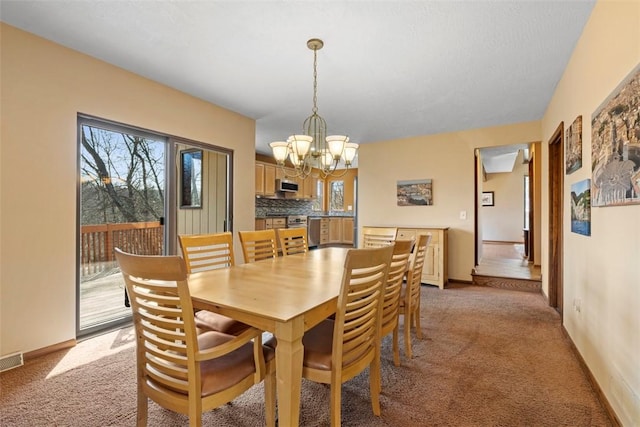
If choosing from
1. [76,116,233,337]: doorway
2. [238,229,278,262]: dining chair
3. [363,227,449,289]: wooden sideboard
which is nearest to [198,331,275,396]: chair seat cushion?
[238,229,278,262]: dining chair

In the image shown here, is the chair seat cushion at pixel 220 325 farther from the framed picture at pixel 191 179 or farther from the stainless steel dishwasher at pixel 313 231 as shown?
the stainless steel dishwasher at pixel 313 231

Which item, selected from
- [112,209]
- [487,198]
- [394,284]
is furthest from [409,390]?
[487,198]

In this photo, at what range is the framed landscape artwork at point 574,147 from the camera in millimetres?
2303

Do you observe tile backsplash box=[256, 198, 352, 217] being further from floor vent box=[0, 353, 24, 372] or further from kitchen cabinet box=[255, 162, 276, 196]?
floor vent box=[0, 353, 24, 372]

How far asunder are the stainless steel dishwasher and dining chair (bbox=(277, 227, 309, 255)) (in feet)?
14.3

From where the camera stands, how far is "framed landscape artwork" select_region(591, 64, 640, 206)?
1381mm

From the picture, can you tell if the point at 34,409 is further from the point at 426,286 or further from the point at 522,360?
the point at 426,286

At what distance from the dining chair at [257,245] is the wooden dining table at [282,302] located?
50cm

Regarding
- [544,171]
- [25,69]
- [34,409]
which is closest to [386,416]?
[34,409]

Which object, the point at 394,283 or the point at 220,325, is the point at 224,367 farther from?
the point at 394,283

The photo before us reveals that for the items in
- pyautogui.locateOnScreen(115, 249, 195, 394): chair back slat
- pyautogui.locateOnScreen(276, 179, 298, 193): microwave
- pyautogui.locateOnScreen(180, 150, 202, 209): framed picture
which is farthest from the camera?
pyautogui.locateOnScreen(276, 179, 298, 193): microwave

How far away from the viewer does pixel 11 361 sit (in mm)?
2139

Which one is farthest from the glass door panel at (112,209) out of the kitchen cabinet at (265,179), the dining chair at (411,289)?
the kitchen cabinet at (265,179)

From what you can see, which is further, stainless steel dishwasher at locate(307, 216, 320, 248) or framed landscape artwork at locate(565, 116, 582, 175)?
stainless steel dishwasher at locate(307, 216, 320, 248)
